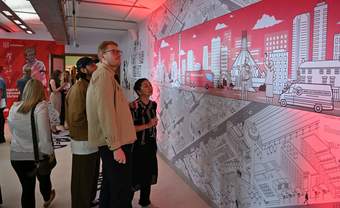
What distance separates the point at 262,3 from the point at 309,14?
1.66 ft

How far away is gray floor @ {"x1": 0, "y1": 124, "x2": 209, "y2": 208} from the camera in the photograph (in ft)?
10.7

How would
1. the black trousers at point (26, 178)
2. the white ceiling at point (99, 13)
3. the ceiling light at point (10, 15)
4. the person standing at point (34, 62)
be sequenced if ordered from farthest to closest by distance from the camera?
the person standing at point (34, 62) < the white ceiling at point (99, 13) < the ceiling light at point (10, 15) < the black trousers at point (26, 178)

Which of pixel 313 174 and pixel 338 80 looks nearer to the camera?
pixel 338 80

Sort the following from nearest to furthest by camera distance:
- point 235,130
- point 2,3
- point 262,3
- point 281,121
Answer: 1. point 281,121
2. point 262,3
3. point 235,130
4. point 2,3

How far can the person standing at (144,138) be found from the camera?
2.91 metres

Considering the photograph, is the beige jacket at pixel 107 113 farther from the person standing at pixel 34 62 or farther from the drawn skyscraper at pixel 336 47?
the person standing at pixel 34 62

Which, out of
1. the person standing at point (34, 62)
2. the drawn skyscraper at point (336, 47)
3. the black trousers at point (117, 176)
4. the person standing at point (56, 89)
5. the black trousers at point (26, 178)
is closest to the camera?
the drawn skyscraper at point (336, 47)

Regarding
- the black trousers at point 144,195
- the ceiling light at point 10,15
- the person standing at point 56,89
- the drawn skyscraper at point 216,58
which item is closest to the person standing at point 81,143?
the black trousers at point 144,195

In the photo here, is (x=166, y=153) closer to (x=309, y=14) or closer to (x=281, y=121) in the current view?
(x=281, y=121)

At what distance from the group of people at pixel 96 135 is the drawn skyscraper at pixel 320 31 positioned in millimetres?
1328

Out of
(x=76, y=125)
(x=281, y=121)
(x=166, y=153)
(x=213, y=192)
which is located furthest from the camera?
(x=166, y=153)

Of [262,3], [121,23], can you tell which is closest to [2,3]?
[121,23]

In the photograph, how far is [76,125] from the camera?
2.52 metres

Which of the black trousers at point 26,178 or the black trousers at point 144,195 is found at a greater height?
the black trousers at point 26,178
